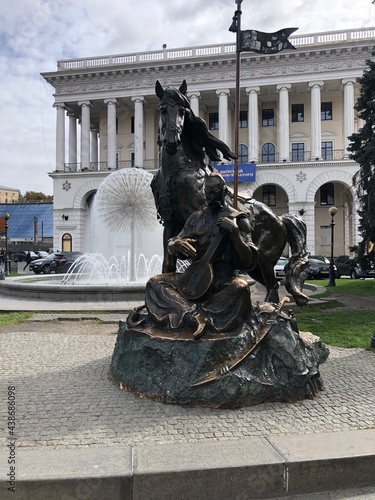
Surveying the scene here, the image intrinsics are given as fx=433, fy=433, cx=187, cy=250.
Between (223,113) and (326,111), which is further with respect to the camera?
(326,111)

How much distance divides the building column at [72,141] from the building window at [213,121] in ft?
51.9

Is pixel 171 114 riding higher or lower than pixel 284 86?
lower

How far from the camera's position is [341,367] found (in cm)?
575

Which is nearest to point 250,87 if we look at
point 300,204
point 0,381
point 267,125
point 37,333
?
point 267,125

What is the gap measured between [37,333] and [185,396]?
5143 millimetres

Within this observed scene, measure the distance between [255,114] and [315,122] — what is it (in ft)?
20.0

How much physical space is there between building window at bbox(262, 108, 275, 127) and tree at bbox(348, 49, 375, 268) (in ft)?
105

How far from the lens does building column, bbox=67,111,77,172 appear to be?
1938 inches

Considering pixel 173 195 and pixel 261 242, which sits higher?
pixel 173 195

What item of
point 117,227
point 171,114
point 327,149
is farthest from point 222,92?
point 171,114

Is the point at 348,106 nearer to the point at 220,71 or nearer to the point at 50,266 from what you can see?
the point at 220,71

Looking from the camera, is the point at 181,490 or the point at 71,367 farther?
the point at 71,367

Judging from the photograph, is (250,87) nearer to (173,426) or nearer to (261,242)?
(261,242)

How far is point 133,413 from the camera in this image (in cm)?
396
